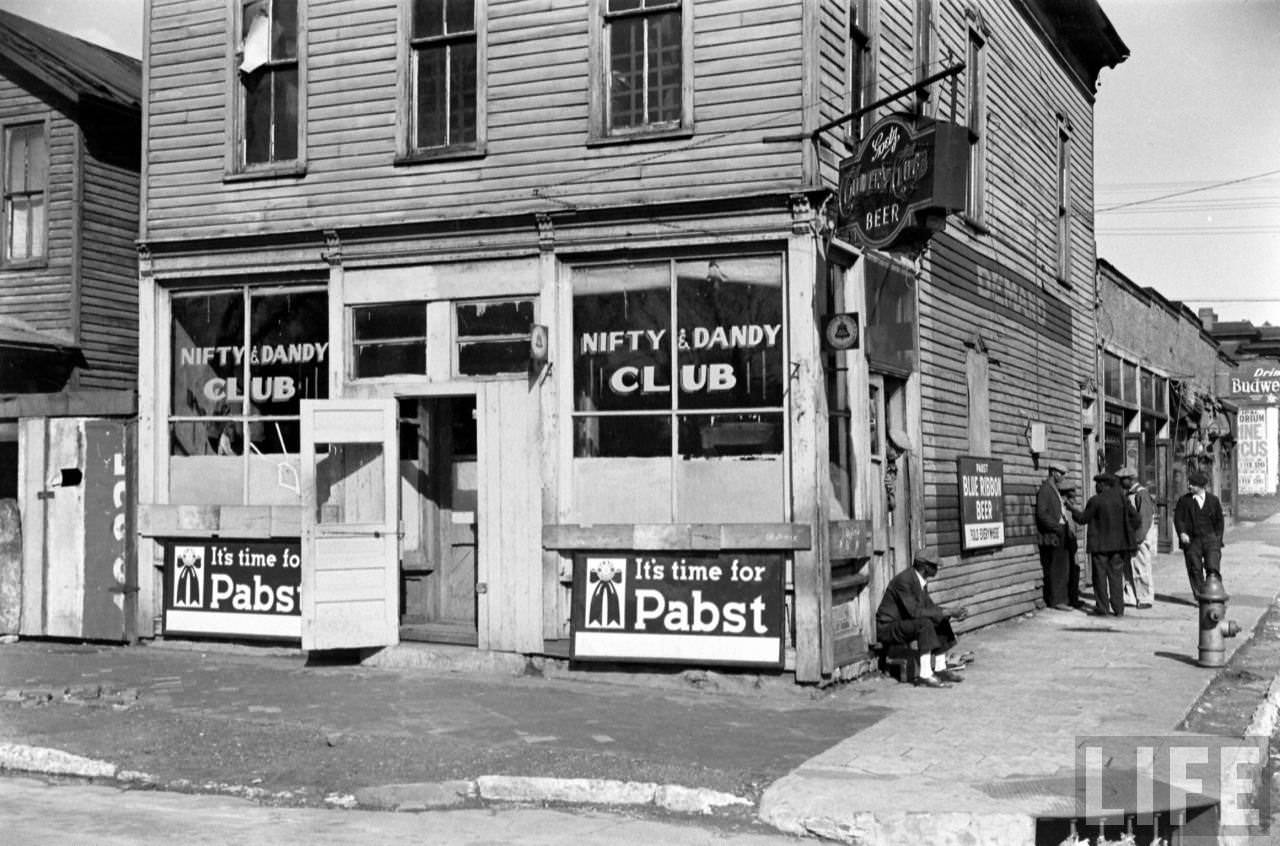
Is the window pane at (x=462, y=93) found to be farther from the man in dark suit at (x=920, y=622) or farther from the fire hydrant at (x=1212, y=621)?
the fire hydrant at (x=1212, y=621)

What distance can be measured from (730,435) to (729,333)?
2.89 ft

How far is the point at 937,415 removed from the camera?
48.8 feet

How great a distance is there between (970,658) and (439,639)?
200 inches

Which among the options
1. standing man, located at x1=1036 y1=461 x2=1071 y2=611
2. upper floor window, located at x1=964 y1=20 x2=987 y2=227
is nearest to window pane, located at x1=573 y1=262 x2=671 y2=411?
upper floor window, located at x1=964 y1=20 x2=987 y2=227

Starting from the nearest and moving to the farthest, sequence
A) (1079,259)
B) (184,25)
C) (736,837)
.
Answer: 1. (736,837)
2. (184,25)
3. (1079,259)

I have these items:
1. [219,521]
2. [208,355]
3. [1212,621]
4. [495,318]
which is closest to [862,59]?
[495,318]

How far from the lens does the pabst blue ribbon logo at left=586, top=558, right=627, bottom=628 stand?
1197cm

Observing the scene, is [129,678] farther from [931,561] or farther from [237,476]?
[931,561]

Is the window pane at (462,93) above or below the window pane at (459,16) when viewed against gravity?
below

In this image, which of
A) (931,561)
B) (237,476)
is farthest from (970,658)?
(237,476)

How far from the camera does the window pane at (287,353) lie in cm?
1362

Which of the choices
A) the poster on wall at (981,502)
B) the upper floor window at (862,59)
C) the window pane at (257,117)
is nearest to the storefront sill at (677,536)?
the upper floor window at (862,59)

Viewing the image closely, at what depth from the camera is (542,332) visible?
12.3 metres

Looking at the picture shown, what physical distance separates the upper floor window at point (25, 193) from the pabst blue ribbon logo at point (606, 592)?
34.9ft
